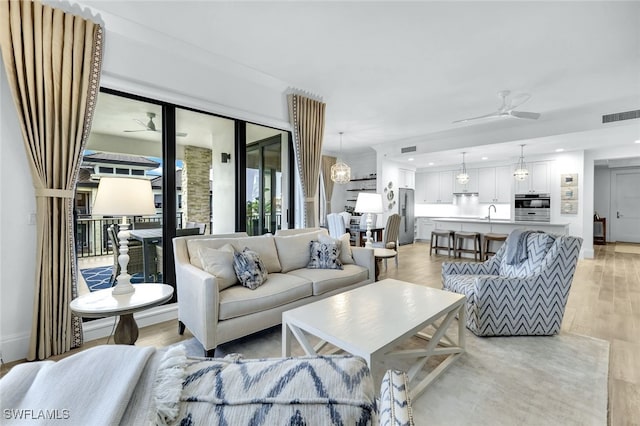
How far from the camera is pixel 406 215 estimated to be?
27.8ft

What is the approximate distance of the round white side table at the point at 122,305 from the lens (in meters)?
1.84

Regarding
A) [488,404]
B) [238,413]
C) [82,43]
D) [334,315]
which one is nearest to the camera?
[238,413]

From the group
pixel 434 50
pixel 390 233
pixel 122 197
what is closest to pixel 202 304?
pixel 122 197

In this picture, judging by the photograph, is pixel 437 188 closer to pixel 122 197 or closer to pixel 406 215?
pixel 406 215

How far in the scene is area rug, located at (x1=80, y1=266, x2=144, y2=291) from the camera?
113 inches

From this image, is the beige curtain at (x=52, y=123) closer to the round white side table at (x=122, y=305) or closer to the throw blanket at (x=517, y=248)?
the round white side table at (x=122, y=305)

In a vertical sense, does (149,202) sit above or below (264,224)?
above

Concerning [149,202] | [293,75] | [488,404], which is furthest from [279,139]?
[488,404]

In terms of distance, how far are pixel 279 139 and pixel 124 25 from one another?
2245 mm

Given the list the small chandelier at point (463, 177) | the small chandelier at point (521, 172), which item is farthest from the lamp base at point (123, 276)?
the small chandelier at point (521, 172)

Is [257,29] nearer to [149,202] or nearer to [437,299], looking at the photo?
[149,202]

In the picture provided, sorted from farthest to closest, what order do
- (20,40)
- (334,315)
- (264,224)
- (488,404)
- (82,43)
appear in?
(264,224), (82,43), (20,40), (334,315), (488,404)

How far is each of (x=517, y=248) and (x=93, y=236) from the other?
430 centimetres

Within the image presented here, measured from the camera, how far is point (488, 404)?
1.71 m
